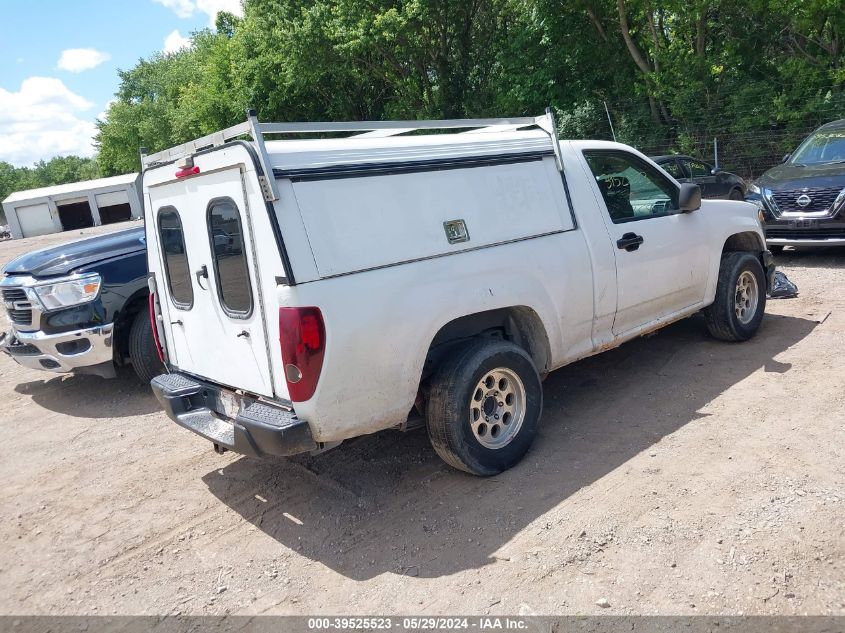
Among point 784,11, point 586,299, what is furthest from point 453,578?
point 784,11

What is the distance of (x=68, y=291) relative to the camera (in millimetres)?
6234

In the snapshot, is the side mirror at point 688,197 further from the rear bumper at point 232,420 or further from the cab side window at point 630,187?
the rear bumper at point 232,420

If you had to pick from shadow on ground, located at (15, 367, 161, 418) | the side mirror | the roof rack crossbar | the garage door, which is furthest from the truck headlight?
the garage door

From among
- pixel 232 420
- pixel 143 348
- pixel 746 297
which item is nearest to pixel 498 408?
pixel 232 420

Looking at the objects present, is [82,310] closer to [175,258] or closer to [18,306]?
[18,306]

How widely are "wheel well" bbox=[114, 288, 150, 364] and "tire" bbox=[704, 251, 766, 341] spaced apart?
5.16m

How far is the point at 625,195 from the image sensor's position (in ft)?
17.5

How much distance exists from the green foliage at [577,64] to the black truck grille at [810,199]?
25.2 feet

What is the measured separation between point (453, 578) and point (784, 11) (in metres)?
15.8

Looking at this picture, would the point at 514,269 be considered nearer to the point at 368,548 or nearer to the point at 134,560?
the point at 368,548

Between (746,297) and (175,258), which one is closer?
(175,258)

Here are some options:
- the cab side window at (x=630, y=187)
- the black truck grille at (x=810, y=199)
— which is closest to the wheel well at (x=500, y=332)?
the cab side window at (x=630, y=187)

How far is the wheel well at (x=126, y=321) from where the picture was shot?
6469 millimetres

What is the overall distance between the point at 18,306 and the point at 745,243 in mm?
6737
